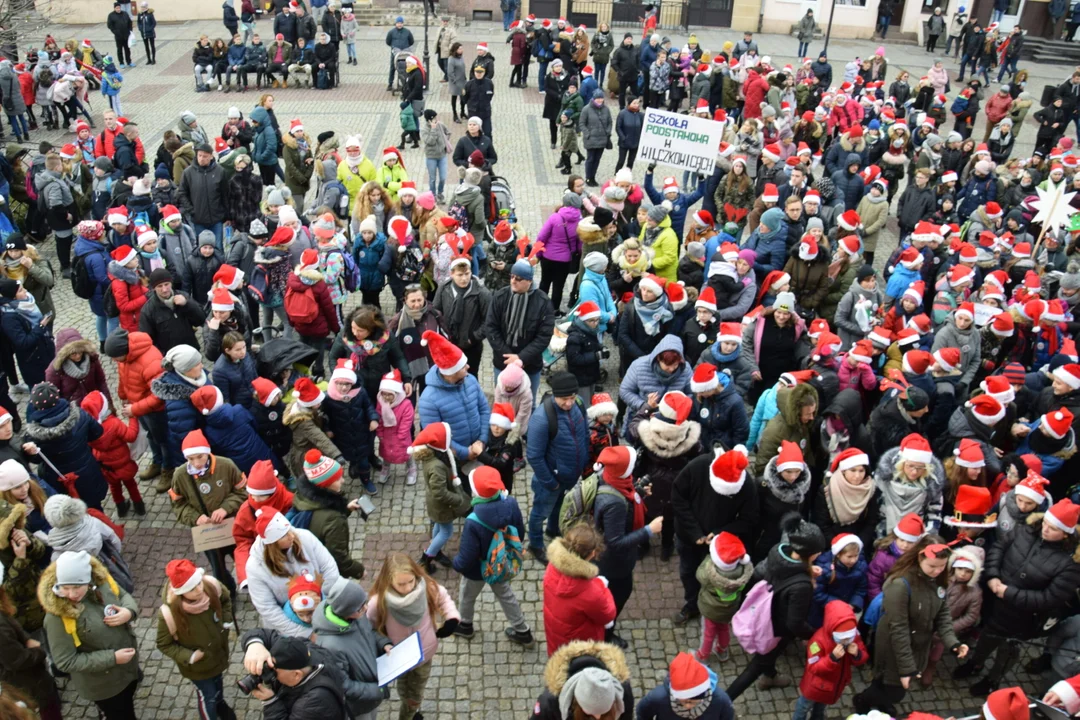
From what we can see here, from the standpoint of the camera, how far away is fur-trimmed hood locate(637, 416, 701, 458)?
21.0 feet

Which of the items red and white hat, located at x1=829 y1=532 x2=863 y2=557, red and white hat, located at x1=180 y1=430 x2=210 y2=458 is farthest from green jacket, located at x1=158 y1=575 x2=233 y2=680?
red and white hat, located at x1=829 y1=532 x2=863 y2=557

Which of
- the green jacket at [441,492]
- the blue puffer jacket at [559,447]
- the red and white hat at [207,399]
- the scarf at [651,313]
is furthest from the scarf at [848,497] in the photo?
the red and white hat at [207,399]

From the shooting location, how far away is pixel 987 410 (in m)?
6.82

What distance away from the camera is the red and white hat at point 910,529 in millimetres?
5609

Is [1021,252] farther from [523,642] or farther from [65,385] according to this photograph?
[65,385]

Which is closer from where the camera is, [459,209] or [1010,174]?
[459,209]

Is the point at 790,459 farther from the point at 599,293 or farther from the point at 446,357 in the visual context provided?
the point at 599,293

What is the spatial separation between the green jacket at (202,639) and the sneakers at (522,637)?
2.07m

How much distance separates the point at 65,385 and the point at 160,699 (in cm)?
303

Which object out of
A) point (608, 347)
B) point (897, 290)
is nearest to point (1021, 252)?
point (897, 290)

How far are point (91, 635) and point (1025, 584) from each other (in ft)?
20.1

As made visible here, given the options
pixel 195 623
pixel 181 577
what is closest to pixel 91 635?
pixel 195 623

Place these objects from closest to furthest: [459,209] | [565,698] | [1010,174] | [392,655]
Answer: [565,698]
[392,655]
[459,209]
[1010,174]

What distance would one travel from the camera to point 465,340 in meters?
8.52
